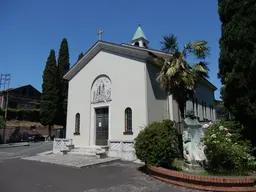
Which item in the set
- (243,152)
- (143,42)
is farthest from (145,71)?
(143,42)

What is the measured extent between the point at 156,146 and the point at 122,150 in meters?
4.68

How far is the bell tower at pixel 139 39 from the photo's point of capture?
2678 centimetres

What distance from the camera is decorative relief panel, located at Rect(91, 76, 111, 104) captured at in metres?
14.9

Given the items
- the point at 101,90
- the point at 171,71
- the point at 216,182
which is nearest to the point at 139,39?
the point at 101,90

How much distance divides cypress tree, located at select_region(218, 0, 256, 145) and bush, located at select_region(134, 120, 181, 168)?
11.7 ft

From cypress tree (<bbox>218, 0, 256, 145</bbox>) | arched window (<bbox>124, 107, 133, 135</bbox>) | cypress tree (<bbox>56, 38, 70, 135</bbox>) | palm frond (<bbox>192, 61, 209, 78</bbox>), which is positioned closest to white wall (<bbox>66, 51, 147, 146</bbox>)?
arched window (<bbox>124, 107, 133, 135</bbox>)

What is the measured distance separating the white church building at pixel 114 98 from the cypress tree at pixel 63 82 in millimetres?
16570

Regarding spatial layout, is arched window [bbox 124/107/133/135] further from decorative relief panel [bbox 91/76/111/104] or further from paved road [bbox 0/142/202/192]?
paved road [bbox 0/142/202/192]

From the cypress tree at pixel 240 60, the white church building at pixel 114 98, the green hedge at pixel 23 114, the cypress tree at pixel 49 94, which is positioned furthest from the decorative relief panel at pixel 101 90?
the green hedge at pixel 23 114

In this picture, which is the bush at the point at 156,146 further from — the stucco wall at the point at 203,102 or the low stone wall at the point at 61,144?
the stucco wall at the point at 203,102

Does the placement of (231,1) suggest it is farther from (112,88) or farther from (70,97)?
(70,97)

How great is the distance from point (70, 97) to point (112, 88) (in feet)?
16.0

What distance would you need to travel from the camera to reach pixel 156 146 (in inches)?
315

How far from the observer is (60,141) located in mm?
16031
